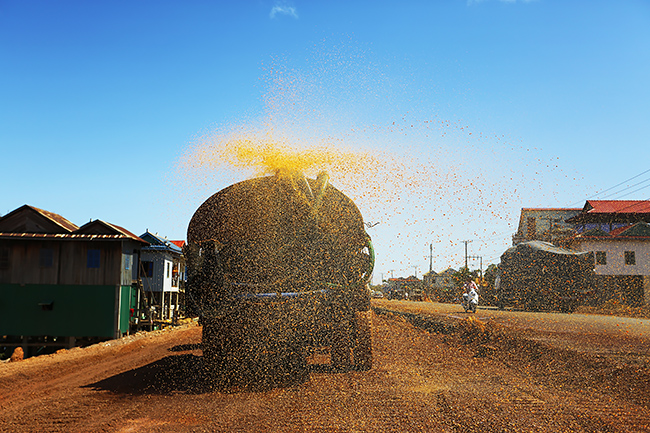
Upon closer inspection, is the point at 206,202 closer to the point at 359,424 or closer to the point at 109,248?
the point at 359,424

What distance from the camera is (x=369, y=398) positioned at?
21.2 feet

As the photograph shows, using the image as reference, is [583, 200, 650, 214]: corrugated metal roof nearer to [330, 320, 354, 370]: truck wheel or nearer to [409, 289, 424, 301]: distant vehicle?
[409, 289, 424, 301]: distant vehicle

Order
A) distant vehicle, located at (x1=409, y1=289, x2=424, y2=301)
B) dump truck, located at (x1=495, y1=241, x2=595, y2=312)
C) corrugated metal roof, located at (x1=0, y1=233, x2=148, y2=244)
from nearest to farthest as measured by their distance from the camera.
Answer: corrugated metal roof, located at (x1=0, y1=233, x2=148, y2=244), dump truck, located at (x1=495, y1=241, x2=595, y2=312), distant vehicle, located at (x1=409, y1=289, x2=424, y2=301)

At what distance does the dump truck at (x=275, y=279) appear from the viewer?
710cm

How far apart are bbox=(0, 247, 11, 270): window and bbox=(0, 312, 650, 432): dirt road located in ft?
45.3

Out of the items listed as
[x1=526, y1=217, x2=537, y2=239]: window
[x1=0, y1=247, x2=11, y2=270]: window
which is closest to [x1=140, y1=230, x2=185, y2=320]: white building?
[x1=0, y1=247, x2=11, y2=270]: window

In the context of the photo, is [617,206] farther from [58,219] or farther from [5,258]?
[5,258]

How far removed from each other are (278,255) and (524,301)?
2603cm

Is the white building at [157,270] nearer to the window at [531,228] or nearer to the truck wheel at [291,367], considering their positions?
the truck wheel at [291,367]

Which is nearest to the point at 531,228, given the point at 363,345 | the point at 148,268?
the point at 148,268

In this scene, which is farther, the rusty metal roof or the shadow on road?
the rusty metal roof

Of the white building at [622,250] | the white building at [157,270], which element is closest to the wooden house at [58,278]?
the white building at [157,270]

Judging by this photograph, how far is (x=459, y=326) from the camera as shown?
16000 mm

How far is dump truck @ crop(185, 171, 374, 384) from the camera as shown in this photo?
7.10m
